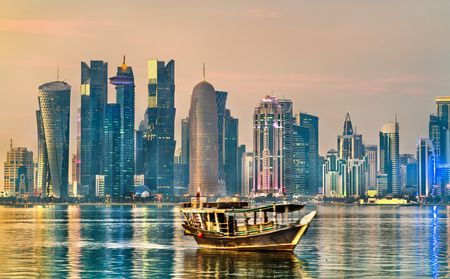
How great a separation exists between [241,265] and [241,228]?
1488cm

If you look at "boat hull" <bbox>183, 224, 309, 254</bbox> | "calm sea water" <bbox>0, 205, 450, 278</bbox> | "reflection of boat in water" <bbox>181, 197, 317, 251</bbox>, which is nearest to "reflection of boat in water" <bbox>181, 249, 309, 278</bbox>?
"calm sea water" <bbox>0, 205, 450, 278</bbox>

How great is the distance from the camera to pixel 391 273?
76500 mm

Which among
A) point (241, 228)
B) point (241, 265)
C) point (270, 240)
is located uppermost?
point (241, 228)

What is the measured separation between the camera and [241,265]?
82750 millimetres

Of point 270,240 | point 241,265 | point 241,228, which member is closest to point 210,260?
point 241,265

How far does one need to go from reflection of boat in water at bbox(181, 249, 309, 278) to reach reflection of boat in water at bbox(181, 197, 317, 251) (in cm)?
104

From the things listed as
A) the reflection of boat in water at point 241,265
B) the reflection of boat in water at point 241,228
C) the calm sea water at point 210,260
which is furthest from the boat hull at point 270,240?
the calm sea water at point 210,260

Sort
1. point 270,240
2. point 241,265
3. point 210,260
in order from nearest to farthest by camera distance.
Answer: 1. point 241,265
2. point 210,260
3. point 270,240

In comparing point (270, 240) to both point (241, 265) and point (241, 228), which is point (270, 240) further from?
point (241, 265)

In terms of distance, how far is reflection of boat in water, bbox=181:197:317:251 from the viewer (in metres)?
93.0

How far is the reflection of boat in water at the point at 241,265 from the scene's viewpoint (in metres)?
75.7

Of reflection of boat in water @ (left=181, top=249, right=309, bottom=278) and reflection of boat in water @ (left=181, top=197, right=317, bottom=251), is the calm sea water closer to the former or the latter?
reflection of boat in water @ (left=181, top=249, right=309, bottom=278)

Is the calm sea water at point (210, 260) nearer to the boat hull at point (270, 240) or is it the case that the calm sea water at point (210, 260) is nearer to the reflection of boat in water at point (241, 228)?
the boat hull at point (270, 240)

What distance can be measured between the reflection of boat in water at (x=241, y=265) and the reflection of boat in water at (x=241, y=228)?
41.0 inches
